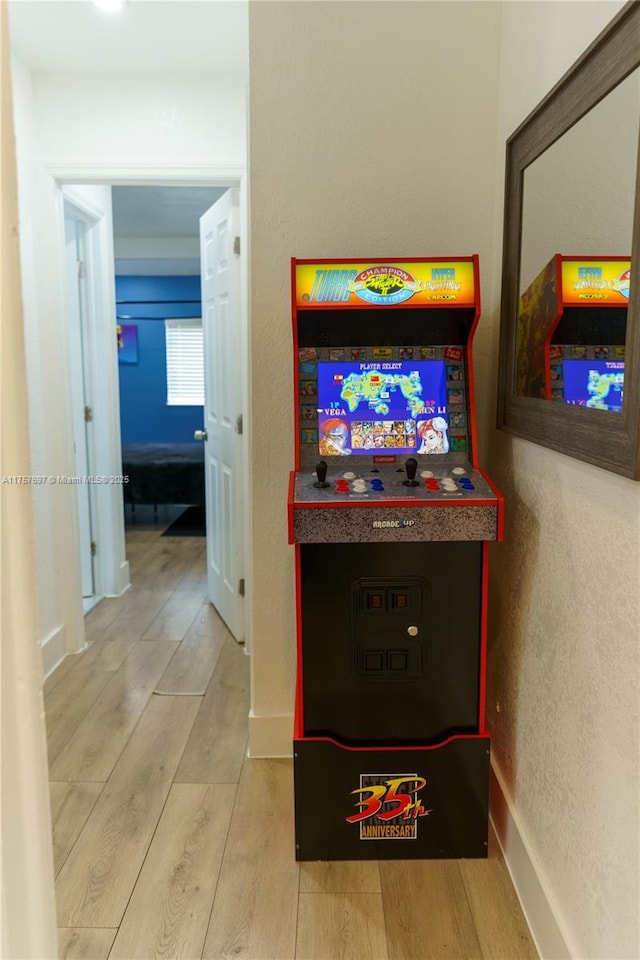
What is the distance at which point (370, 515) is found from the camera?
1697mm

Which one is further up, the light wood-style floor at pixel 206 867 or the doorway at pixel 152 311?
the doorway at pixel 152 311

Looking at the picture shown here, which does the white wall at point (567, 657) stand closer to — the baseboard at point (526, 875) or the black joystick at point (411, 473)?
the baseboard at point (526, 875)

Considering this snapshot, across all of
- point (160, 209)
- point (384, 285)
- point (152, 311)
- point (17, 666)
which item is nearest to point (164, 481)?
point (160, 209)

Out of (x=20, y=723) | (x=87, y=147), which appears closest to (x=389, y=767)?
(x=20, y=723)

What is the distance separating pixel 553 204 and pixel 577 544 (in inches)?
32.5

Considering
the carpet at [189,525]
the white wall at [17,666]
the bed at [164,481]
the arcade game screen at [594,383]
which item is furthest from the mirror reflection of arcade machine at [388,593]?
the carpet at [189,525]

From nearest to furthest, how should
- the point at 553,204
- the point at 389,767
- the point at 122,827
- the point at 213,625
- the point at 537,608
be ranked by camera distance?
the point at 553,204 → the point at 537,608 → the point at 389,767 → the point at 122,827 → the point at 213,625

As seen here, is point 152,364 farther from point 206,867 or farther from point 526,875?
point 526,875

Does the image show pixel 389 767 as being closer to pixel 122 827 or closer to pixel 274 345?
pixel 122 827

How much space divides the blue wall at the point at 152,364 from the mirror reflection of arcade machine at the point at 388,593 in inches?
221

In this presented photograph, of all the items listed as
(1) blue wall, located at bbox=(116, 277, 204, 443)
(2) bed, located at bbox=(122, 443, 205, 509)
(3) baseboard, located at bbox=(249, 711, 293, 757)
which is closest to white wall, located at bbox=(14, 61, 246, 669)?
(3) baseboard, located at bbox=(249, 711, 293, 757)

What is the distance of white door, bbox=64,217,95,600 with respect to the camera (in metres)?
3.66

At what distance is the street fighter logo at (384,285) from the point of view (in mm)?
1830

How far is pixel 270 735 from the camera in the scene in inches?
96.2
